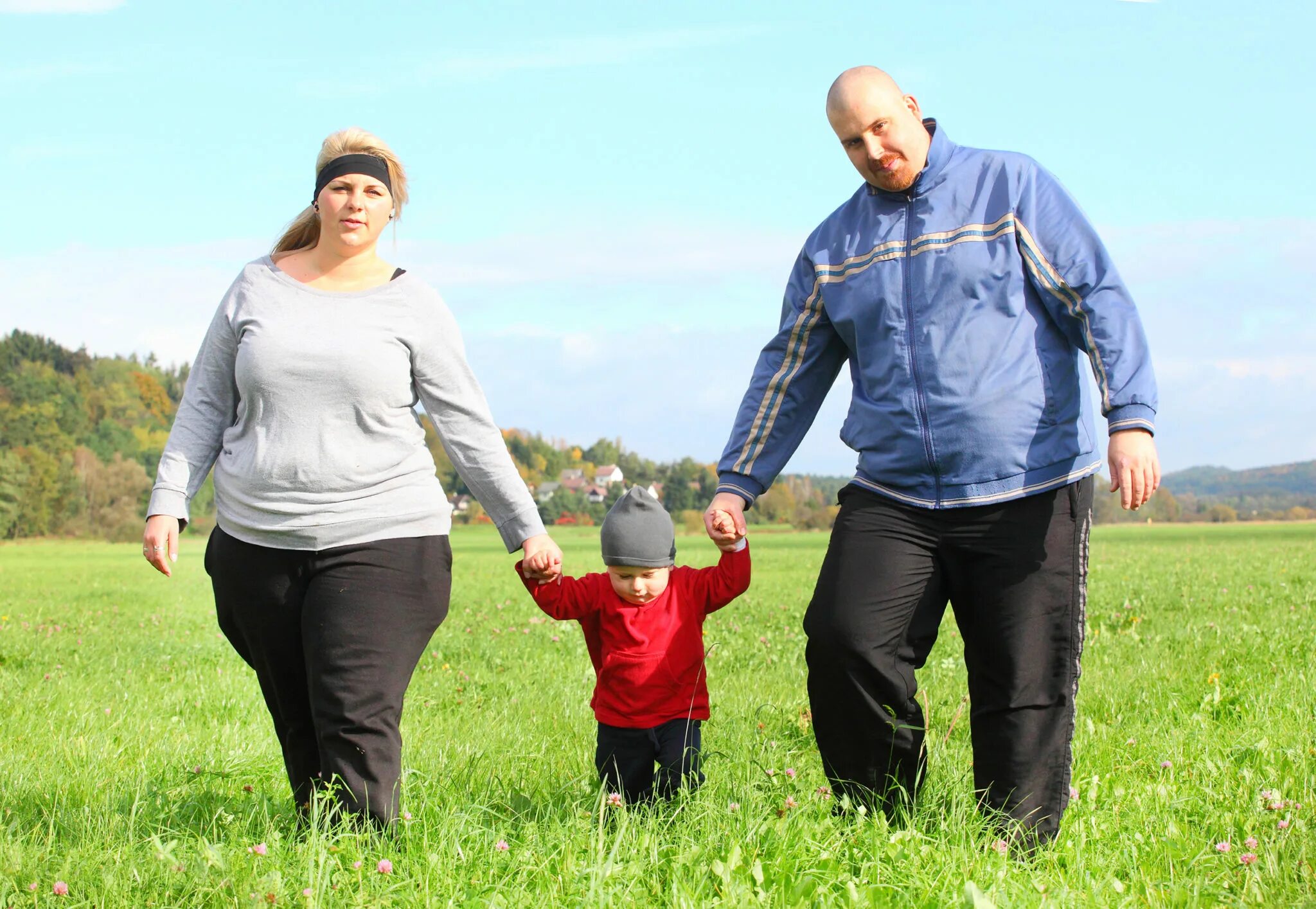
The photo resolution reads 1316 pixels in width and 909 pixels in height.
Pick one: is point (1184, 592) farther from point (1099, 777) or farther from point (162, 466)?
point (162, 466)

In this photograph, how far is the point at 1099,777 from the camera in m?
4.66

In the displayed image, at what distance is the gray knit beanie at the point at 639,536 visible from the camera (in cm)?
413

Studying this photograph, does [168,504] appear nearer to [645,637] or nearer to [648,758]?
[645,637]

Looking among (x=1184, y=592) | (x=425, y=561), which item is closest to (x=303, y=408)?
(x=425, y=561)

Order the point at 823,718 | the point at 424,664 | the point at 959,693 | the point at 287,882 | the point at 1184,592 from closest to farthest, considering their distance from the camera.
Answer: the point at 287,882
the point at 823,718
the point at 959,693
the point at 424,664
the point at 1184,592

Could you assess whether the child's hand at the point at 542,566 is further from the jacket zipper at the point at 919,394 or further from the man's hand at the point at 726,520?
the jacket zipper at the point at 919,394

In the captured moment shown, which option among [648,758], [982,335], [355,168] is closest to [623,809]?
[648,758]

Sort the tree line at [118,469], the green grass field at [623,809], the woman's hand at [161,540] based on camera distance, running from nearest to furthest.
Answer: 1. the green grass field at [623,809]
2. the woman's hand at [161,540]
3. the tree line at [118,469]

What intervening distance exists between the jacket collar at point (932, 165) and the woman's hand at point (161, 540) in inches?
101

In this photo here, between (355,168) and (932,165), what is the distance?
1860 millimetres

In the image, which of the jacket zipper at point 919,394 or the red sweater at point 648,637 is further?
the red sweater at point 648,637

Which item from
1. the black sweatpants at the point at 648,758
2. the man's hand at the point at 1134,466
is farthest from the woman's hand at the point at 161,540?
the man's hand at the point at 1134,466

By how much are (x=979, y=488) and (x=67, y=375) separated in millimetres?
106161

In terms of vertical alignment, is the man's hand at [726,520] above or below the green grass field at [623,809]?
above
